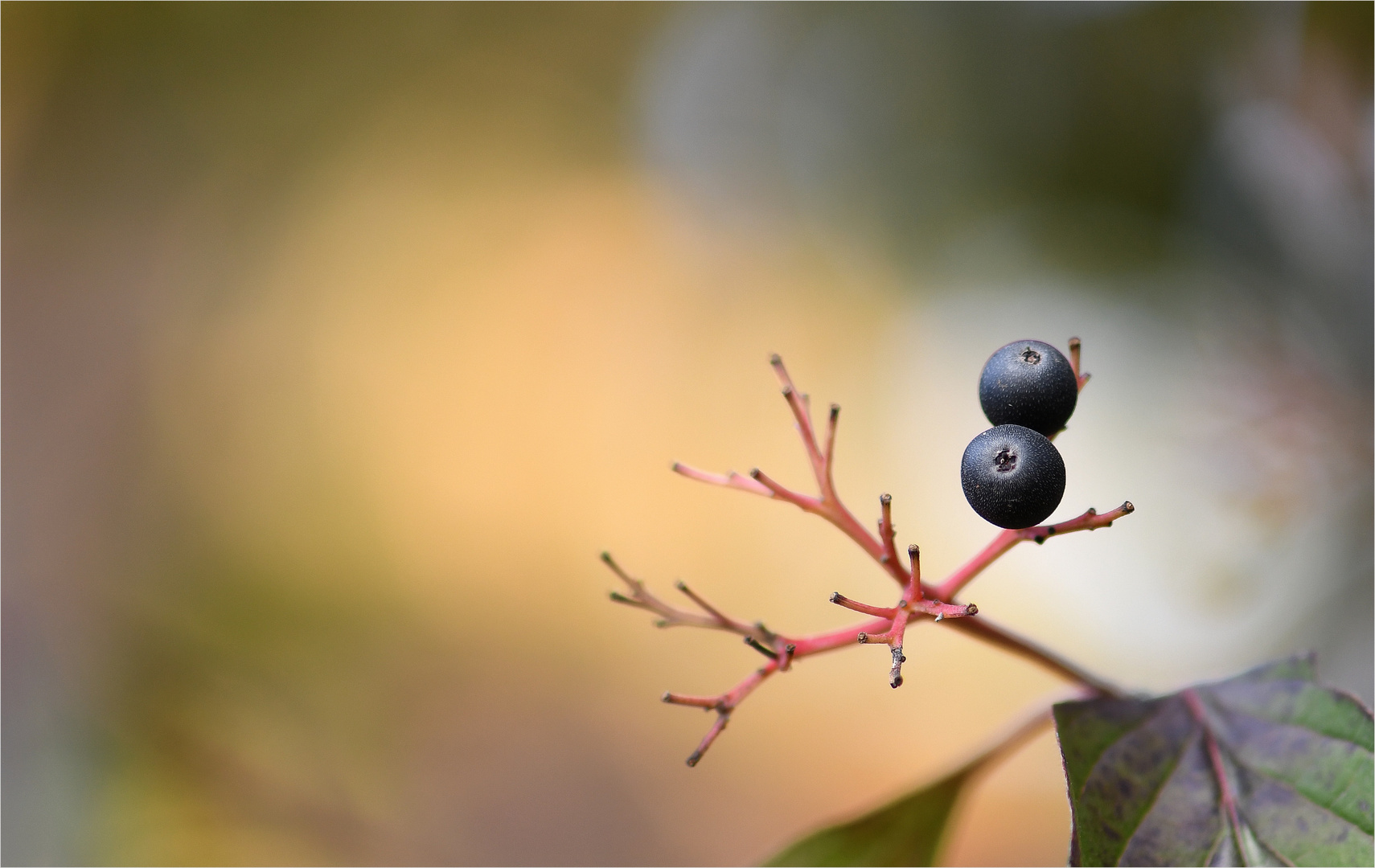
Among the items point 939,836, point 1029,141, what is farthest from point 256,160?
point 939,836

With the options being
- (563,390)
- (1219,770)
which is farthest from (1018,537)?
(563,390)

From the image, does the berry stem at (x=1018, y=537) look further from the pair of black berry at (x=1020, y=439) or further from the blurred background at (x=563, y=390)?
the blurred background at (x=563, y=390)

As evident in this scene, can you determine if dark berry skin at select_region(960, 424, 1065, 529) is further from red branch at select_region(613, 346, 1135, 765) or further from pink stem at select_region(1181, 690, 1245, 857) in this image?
pink stem at select_region(1181, 690, 1245, 857)

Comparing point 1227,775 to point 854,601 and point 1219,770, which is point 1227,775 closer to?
point 1219,770

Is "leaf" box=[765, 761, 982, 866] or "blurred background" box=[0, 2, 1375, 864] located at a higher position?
"blurred background" box=[0, 2, 1375, 864]

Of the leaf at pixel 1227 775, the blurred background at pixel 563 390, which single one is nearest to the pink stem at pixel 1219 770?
the leaf at pixel 1227 775

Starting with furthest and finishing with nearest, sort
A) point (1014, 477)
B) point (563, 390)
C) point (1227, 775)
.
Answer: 1. point (563, 390)
2. point (1227, 775)
3. point (1014, 477)

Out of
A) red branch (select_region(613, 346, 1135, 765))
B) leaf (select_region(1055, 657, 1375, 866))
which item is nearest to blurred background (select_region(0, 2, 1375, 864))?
leaf (select_region(1055, 657, 1375, 866))
